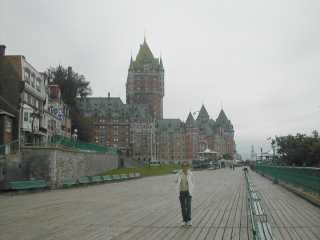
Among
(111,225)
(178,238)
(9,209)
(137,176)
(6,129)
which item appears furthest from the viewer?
(137,176)

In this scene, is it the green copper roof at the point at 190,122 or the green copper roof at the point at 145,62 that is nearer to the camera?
the green copper roof at the point at 145,62

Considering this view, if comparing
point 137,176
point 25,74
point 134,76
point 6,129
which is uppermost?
point 134,76

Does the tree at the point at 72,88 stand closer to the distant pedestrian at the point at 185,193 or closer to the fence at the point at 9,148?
the fence at the point at 9,148

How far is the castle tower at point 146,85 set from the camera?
6531 inches

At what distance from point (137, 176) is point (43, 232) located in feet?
133

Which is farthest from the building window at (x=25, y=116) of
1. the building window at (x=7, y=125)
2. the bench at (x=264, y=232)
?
the bench at (x=264, y=232)

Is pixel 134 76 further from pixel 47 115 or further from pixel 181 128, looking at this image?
pixel 47 115

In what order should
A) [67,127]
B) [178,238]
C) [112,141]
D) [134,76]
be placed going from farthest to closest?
[134,76] → [112,141] → [67,127] → [178,238]

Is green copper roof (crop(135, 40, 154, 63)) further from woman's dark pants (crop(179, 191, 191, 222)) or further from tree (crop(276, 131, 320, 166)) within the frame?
woman's dark pants (crop(179, 191, 191, 222))

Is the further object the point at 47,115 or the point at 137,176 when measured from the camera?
the point at 47,115

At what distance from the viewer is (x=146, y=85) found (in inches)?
6570

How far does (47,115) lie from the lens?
56.2 metres

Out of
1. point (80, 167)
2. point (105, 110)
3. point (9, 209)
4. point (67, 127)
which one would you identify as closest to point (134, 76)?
point (105, 110)

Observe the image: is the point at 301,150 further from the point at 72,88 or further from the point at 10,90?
the point at 72,88
